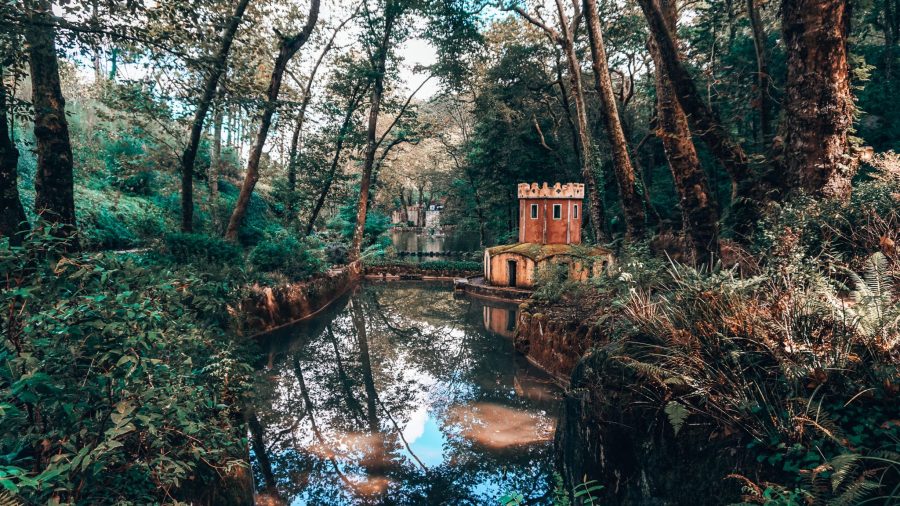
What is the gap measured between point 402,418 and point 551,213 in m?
14.2

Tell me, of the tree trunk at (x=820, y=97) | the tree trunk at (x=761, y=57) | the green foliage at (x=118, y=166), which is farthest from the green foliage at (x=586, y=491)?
the green foliage at (x=118, y=166)

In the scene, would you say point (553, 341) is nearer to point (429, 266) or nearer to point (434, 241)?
point (429, 266)

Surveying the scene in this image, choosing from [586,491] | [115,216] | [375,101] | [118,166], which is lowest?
[586,491]

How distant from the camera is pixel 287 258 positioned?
14.4 metres

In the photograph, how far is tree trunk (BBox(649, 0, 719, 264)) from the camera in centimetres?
702

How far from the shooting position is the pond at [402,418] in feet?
17.5

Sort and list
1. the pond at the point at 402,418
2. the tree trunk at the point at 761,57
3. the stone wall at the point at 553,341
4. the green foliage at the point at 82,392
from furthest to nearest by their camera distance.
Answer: the tree trunk at the point at 761,57
the stone wall at the point at 553,341
the pond at the point at 402,418
the green foliage at the point at 82,392

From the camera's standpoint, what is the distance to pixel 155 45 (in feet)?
18.5

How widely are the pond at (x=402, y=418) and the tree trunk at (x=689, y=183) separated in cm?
369

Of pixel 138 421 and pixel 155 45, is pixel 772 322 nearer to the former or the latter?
pixel 138 421

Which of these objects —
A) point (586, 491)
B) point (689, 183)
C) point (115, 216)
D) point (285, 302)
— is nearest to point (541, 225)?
point (285, 302)

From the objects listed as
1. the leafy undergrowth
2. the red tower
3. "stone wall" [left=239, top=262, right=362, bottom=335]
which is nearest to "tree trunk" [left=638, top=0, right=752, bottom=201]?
the leafy undergrowth

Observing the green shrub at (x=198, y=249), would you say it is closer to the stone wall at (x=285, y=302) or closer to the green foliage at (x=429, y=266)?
the stone wall at (x=285, y=302)

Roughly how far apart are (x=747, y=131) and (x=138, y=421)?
2708cm
